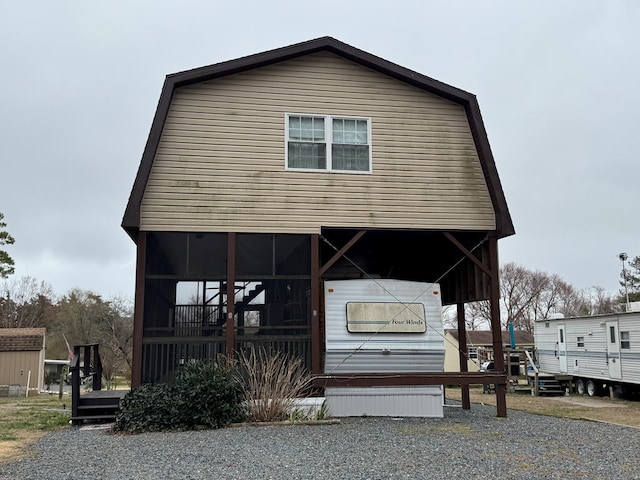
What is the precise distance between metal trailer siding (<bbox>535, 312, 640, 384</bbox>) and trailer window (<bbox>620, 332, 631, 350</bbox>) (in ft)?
0.27

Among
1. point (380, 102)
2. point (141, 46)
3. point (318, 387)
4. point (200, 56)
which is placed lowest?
point (318, 387)

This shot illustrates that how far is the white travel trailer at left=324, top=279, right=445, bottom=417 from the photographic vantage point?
35.4 feet

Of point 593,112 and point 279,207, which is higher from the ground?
point 593,112

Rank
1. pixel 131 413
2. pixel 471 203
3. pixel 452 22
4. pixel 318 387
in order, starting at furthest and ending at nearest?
1. pixel 452 22
2. pixel 471 203
3. pixel 318 387
4. pixel 131 413

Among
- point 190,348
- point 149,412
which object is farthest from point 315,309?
point 149,412

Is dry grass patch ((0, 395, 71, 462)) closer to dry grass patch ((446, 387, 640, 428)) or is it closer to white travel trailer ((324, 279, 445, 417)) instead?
white travel trailer ((324, 279, 445, 417))

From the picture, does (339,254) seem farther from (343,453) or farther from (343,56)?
(343,453)

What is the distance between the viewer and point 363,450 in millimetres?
7285

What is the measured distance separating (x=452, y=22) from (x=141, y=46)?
784cm

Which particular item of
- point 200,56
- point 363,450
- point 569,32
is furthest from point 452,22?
point 363,450

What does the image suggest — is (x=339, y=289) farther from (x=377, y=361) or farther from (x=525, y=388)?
(x=525, y=388)

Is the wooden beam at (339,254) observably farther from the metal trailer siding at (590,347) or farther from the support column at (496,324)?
the metal trailer siding at (590,347)

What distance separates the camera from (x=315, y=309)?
10.7 m

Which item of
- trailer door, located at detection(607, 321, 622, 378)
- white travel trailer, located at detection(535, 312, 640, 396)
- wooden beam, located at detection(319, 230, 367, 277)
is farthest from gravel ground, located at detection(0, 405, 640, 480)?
trailer door, located at detection(607, 321, 622, 378)
